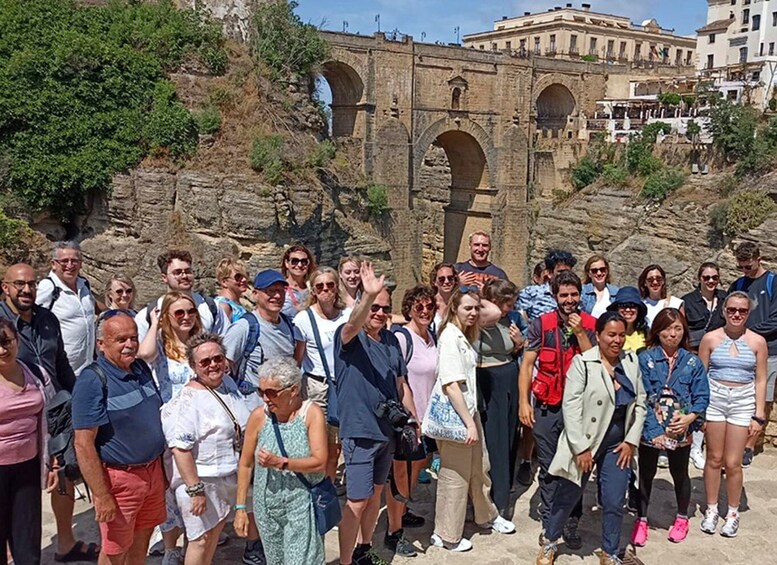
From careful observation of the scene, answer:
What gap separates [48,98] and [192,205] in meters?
3.88

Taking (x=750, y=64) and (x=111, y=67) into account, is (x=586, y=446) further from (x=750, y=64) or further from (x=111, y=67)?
(x=750, y=64)

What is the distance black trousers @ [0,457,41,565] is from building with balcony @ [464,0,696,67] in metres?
49.9

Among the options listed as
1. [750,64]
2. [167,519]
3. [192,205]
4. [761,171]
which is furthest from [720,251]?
[167,519]

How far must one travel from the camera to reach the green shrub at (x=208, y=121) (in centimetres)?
1630

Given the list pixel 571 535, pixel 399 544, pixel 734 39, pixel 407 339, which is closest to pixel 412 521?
pixel 399 544

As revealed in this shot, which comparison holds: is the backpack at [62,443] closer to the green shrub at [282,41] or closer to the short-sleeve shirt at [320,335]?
the short-sleeve shirt at [320,335]

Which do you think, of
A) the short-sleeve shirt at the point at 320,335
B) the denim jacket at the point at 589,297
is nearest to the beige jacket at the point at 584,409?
the short-sleeve shirt at the point at 320,335

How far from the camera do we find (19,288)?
4.52 metres

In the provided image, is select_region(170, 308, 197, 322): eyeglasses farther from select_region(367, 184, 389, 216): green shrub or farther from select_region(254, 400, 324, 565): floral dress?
select_region(367, 184, 389, 216): green shrub

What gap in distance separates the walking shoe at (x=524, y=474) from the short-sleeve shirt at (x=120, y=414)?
3.31 m

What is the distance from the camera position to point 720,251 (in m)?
24.2

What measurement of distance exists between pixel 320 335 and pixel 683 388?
258 centimetres

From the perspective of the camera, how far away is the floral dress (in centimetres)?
364

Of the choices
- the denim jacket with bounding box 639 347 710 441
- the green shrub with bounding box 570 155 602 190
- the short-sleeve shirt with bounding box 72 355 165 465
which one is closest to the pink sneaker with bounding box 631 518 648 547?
the denim jacket with bounding box 639 347 710 441
